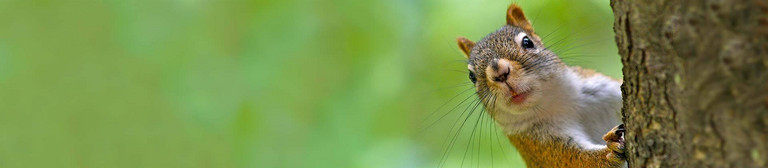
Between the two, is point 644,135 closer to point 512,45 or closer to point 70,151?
point 512,45

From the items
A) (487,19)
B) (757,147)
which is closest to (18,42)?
(487,19)

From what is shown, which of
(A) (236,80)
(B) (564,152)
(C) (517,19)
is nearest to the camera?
(B) (564,152)

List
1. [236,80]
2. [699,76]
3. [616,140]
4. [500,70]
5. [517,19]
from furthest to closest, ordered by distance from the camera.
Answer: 1. [236,80]
2. [517,19]
3. [500,70]
4. [616,140]
5. [699,76]

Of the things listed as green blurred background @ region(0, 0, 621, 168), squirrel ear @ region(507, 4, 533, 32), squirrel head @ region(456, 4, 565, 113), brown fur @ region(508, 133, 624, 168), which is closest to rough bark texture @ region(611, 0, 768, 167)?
brown fur @ region(508, 133, 624, 168)

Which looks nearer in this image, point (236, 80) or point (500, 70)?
point (500, 70)

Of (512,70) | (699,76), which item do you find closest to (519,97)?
(512,70)

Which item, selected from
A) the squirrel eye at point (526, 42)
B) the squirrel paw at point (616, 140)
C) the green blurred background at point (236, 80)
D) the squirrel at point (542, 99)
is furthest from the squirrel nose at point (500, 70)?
the green blurred background at point (236, 80)

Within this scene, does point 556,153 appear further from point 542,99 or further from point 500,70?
point 500,70
